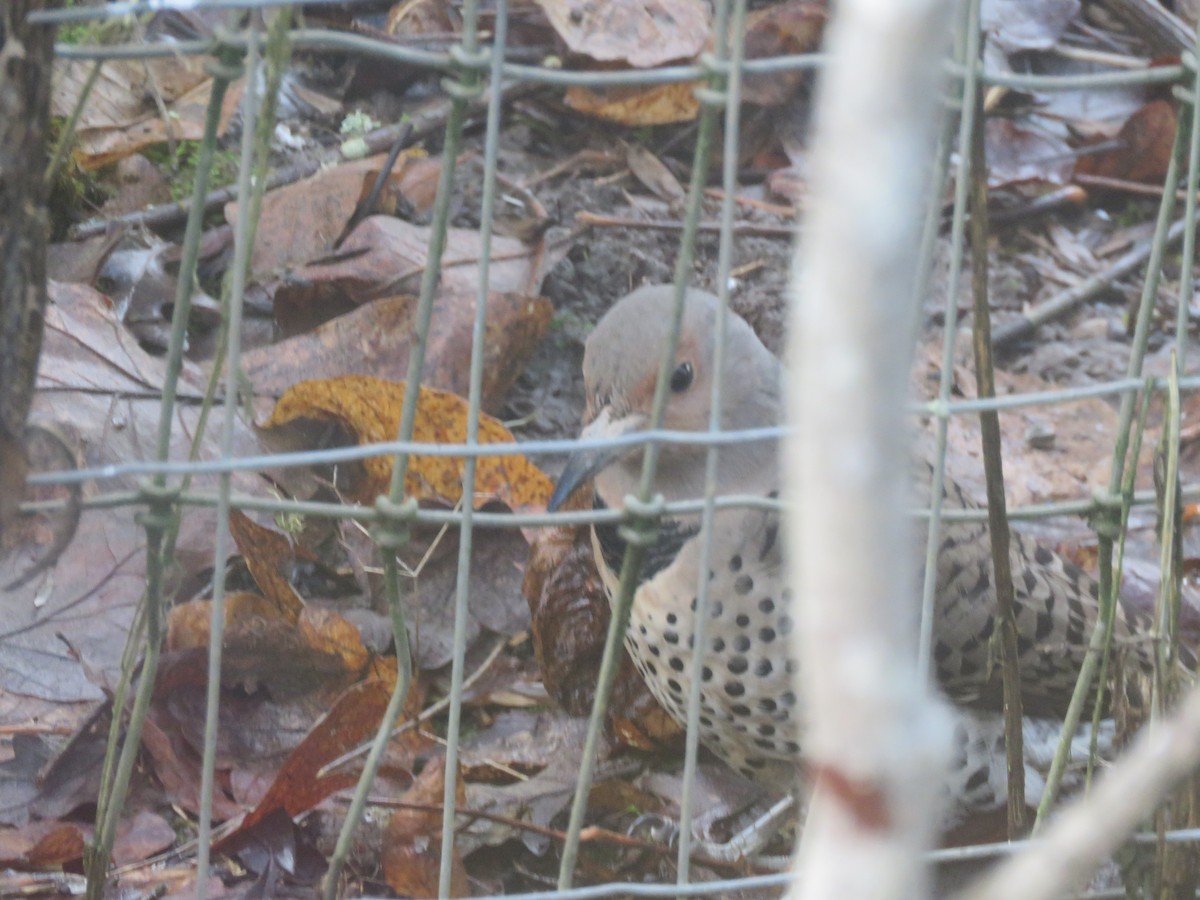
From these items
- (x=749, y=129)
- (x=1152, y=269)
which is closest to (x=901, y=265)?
(x=1152, y=269)

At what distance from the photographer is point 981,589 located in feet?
9.16

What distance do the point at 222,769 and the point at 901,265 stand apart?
7.80ft

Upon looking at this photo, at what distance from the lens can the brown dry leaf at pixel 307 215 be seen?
3695 mm

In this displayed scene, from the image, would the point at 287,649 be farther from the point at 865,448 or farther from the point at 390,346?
the point at 865,448

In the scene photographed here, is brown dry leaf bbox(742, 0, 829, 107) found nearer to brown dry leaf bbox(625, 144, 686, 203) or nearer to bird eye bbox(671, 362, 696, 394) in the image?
brown dry leaf bbox(625, 144, 686, 203)

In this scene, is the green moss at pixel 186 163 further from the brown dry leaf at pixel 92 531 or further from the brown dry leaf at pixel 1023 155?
the brown dry leaf at pixel 1023 155

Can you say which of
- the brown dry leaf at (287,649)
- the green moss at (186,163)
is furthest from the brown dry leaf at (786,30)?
the brown dry leaf at (287,649)

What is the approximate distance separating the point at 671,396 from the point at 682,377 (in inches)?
1.9

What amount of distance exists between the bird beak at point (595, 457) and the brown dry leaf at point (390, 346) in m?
0.74

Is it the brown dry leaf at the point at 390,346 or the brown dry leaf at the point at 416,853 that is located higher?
the brown dry leaf at the point at 390,346

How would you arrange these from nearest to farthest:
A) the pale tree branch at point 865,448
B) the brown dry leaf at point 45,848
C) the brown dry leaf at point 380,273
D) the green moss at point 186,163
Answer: the pale tree branch at point 865,448, the brown dry leaf at point 45,848, the brown dry leaf at point 380,273, the green moss at point 186,163

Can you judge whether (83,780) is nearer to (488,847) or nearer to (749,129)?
(488,847)

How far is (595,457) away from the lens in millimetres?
2660

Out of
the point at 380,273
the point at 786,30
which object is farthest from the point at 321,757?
the point at 786,30
